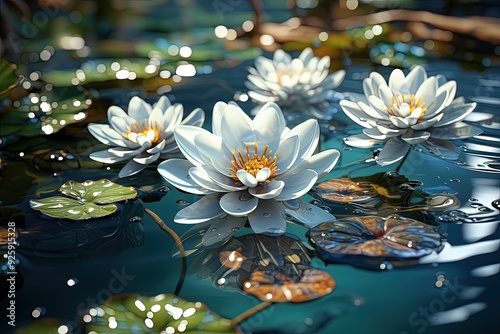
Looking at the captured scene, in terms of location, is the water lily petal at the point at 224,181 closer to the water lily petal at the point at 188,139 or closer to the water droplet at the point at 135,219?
the water lily petal at the point at 188,139

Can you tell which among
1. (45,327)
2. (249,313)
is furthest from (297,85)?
(45,327)

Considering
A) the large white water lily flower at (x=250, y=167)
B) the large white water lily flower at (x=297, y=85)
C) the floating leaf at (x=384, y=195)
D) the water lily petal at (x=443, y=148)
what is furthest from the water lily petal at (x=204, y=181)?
the large white water lily flower at (x=297, y=85)

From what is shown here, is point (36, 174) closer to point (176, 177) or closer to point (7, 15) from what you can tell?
point (176, 177)

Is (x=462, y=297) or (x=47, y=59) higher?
(x=462, y=297)

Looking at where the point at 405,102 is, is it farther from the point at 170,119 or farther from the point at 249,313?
the point at 249,313

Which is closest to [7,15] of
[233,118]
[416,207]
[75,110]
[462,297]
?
[75,110]

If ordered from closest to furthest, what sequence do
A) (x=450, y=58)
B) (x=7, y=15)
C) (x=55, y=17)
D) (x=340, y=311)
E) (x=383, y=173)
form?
(x=340, y=311) → (x=383, y=173) → (x=7, y=15) → (x=450, y=58) → (x=55, y=17)

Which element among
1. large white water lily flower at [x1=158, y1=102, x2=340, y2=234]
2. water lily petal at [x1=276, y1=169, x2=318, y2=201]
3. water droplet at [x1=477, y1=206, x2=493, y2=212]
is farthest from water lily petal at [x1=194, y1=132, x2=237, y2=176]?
water droplet at [x1=477, y1=206, x2=493, y2=212]
